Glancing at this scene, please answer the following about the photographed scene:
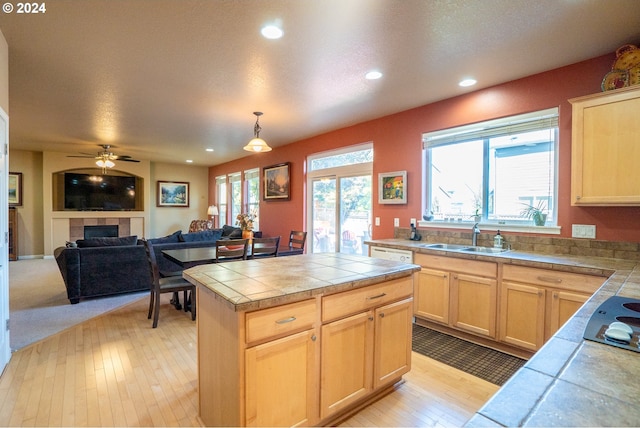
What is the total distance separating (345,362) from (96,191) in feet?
29.7

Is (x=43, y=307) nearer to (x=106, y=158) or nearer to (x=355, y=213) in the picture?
(x=106, y=158)

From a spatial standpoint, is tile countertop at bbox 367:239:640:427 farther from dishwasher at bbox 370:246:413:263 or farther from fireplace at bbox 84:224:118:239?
fireplace at bbox 84:224:118:239

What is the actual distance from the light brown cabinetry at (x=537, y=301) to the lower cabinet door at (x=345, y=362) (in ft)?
5.10

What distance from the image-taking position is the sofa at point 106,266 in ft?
14.0

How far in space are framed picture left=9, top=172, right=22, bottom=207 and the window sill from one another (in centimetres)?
931

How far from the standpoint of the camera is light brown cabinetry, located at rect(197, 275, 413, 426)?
1.53 meters

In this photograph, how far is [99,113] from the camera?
14.5 feet

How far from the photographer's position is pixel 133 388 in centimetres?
233

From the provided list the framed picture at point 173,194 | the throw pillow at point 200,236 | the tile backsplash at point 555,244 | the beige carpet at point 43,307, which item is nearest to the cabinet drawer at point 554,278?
the tile backsplash at point 555,244

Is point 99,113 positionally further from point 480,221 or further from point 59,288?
point 480,221

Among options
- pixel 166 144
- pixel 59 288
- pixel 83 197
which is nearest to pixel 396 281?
pixel 59 288

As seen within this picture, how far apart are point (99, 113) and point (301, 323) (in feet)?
14.8

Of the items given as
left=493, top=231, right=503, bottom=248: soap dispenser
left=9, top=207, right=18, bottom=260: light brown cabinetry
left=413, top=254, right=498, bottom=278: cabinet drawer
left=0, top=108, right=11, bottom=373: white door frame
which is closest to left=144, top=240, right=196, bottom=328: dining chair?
left=0, top=108, right=11, bottom=373: white door frame

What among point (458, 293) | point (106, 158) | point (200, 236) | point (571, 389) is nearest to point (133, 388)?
point (571, 389)
